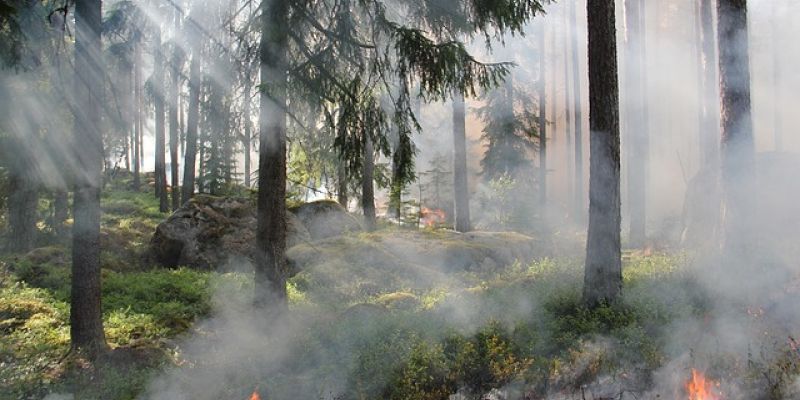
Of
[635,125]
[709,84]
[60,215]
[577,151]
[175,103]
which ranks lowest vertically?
[60,215]

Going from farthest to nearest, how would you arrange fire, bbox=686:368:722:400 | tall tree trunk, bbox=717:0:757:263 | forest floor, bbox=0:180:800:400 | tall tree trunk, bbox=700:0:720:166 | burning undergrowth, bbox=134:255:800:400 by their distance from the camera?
tall tree trunk, bbox=700:0:720:166, tall tree trunk, bbox=717:0:757:263, forest floor, bbox=0:180:800:400, burning undergrowth, bbox=134:255:800:400, fire, bbox=686:368:722:400

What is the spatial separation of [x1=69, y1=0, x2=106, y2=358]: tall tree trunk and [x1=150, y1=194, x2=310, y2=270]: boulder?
594 centimetres

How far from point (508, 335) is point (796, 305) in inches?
167

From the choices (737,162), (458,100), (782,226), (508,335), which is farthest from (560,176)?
(508,335)

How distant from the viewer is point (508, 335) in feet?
24.1

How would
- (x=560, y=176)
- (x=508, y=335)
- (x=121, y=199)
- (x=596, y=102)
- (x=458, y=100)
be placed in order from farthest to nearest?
(x=560, y=176) → (x=121, y=199) → (x=458, y=100) → (x=596, y=102) → (x=508, y=335)

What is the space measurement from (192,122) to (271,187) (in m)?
11.8

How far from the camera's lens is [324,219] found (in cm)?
1614

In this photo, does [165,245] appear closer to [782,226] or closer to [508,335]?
Answer: [508,335]

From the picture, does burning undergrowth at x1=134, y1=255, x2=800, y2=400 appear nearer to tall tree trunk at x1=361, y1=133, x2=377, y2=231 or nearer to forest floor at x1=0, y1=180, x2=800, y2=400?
forest floor at x1=0, y1=180, x2=800, y2=400

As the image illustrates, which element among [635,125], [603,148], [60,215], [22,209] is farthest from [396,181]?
[60,215]

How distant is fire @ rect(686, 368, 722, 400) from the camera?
585 cm

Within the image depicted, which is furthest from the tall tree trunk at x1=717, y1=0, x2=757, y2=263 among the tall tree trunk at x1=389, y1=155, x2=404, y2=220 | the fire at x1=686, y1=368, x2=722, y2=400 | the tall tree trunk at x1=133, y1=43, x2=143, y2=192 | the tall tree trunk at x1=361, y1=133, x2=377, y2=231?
the tall tree trunk at x1=133, y1=43, x2=143, y2=192

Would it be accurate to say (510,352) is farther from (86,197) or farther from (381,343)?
(86,197)
